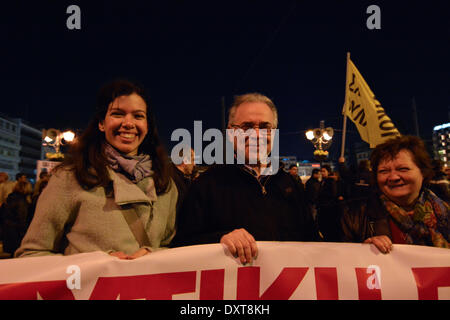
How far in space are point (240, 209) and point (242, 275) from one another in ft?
1.44

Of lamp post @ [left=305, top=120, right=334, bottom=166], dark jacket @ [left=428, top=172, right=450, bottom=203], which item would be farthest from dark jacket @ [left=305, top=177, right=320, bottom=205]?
dark jacket @ [left=428, top=172, right=450, bottom=203]

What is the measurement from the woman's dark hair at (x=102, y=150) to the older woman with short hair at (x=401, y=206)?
1557 mm

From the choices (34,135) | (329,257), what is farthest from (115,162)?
(34,135)

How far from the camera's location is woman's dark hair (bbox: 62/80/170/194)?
6.06 ft

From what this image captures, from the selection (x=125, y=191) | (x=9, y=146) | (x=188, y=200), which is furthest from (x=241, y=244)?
(x=9, y=146)

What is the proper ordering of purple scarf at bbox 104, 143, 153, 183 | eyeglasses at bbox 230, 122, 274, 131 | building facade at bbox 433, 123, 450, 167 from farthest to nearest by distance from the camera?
building facade at bbox 433, 123, 450, 167, eyeglasses at bbox 230, 122, 274, 131, purple scarf at bbox 104, 143, 153, 183

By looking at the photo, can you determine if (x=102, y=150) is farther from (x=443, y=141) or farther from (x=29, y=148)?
(x=443, y=141)

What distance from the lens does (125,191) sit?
1.84m

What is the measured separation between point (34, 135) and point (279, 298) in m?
127

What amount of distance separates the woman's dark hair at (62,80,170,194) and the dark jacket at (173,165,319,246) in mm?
297

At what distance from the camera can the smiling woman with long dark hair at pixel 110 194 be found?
5.68 ft

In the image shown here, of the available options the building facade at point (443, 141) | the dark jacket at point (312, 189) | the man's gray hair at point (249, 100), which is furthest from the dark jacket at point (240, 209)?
the building facade at point (443, 141)

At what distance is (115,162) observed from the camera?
197 centimetres

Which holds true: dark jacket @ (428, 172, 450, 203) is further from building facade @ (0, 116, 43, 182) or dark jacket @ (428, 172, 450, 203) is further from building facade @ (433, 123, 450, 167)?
building facade @ (433, 123, 450, 167)
